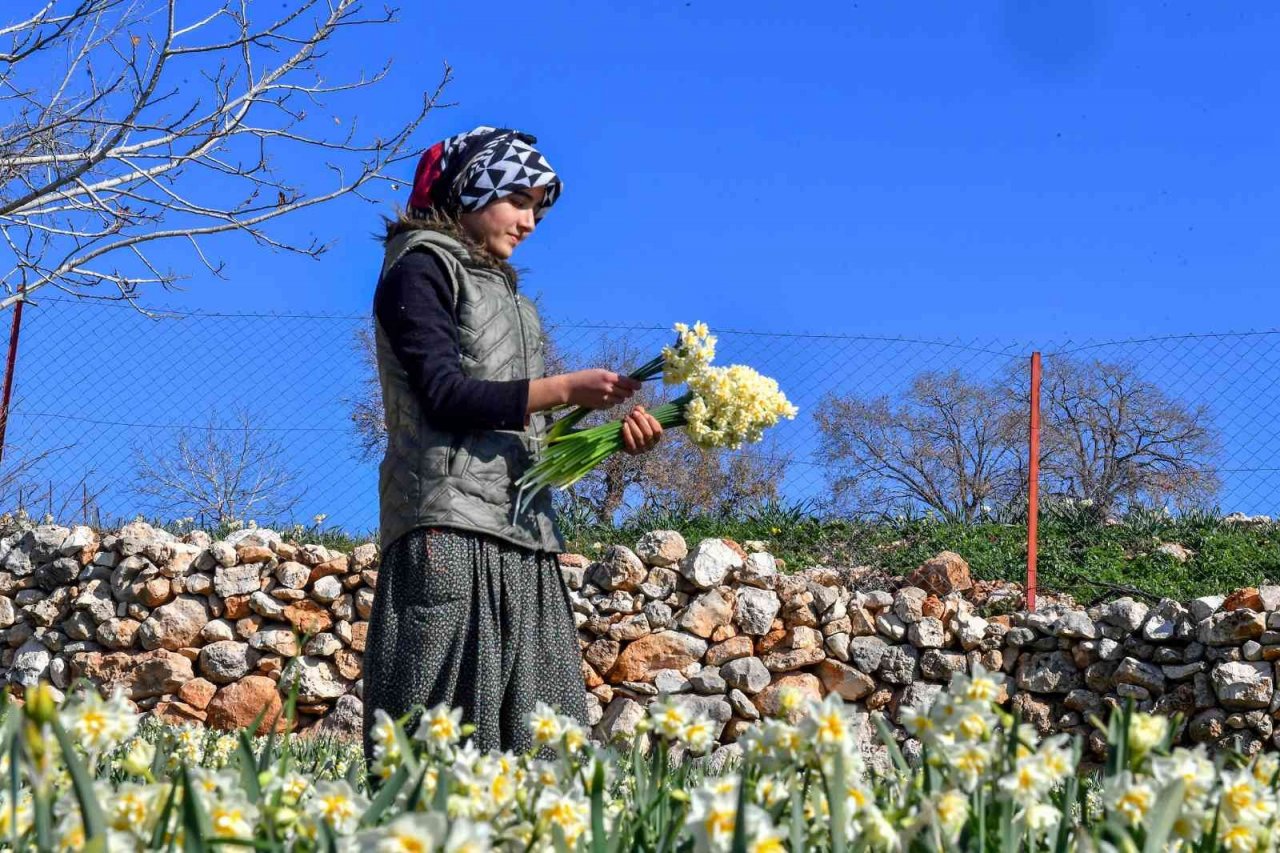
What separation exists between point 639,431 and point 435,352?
39cm

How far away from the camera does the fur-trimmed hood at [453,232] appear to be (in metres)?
2.46

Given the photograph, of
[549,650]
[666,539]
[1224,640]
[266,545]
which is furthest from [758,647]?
[549,650]

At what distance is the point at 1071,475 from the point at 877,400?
1424 mm

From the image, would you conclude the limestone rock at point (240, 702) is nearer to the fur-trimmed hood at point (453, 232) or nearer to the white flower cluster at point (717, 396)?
the fur-trimmed hood at point (453, 232)

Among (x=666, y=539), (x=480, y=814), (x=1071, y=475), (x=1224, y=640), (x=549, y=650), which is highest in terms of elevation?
(x=1071, y=475)

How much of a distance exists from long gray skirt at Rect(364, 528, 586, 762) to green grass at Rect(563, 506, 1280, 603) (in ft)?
14.3

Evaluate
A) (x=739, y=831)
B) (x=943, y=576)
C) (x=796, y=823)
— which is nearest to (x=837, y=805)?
(x=796, y=823)

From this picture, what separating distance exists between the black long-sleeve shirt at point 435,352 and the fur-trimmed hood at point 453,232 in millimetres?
82

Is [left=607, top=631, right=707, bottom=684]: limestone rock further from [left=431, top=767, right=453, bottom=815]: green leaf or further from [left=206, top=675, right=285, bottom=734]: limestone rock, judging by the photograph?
[left=431, top=767, right=453, bottom=815]: green leaf

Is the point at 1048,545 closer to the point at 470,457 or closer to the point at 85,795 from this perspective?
the point at 470,457

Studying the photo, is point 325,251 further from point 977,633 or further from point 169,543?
point 977,633

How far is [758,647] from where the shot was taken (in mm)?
5992

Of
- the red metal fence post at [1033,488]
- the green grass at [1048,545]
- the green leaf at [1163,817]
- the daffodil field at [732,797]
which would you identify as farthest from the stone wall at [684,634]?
the green leaf at [1163,817]

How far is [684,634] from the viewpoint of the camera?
6008 mm
